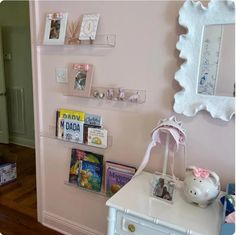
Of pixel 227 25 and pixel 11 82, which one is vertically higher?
pixel 227 25

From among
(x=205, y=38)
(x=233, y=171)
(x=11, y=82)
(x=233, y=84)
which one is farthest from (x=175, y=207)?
(x=11, y=82)

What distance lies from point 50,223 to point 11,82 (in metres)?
2.69

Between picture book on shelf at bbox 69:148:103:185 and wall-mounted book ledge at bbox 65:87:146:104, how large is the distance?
414mm

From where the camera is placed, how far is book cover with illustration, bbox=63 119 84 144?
1.91m

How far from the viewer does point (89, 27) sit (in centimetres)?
174

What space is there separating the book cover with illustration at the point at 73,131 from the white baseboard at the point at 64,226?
0.70m

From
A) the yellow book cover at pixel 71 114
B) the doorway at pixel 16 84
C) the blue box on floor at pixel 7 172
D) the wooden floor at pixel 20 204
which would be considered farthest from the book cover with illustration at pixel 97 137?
the doorway at pixel 16 84

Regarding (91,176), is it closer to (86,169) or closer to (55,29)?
(86,169)

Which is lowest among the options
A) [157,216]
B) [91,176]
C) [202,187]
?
[91,176]

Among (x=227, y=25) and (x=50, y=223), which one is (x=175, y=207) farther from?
(x=50, y=223)

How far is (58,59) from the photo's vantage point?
6.46 feet

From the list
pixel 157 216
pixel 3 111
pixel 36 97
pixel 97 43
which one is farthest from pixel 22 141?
pixel 157 216

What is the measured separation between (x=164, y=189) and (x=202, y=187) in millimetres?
196

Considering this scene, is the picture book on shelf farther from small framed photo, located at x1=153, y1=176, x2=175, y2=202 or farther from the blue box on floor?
the blue box on floor
